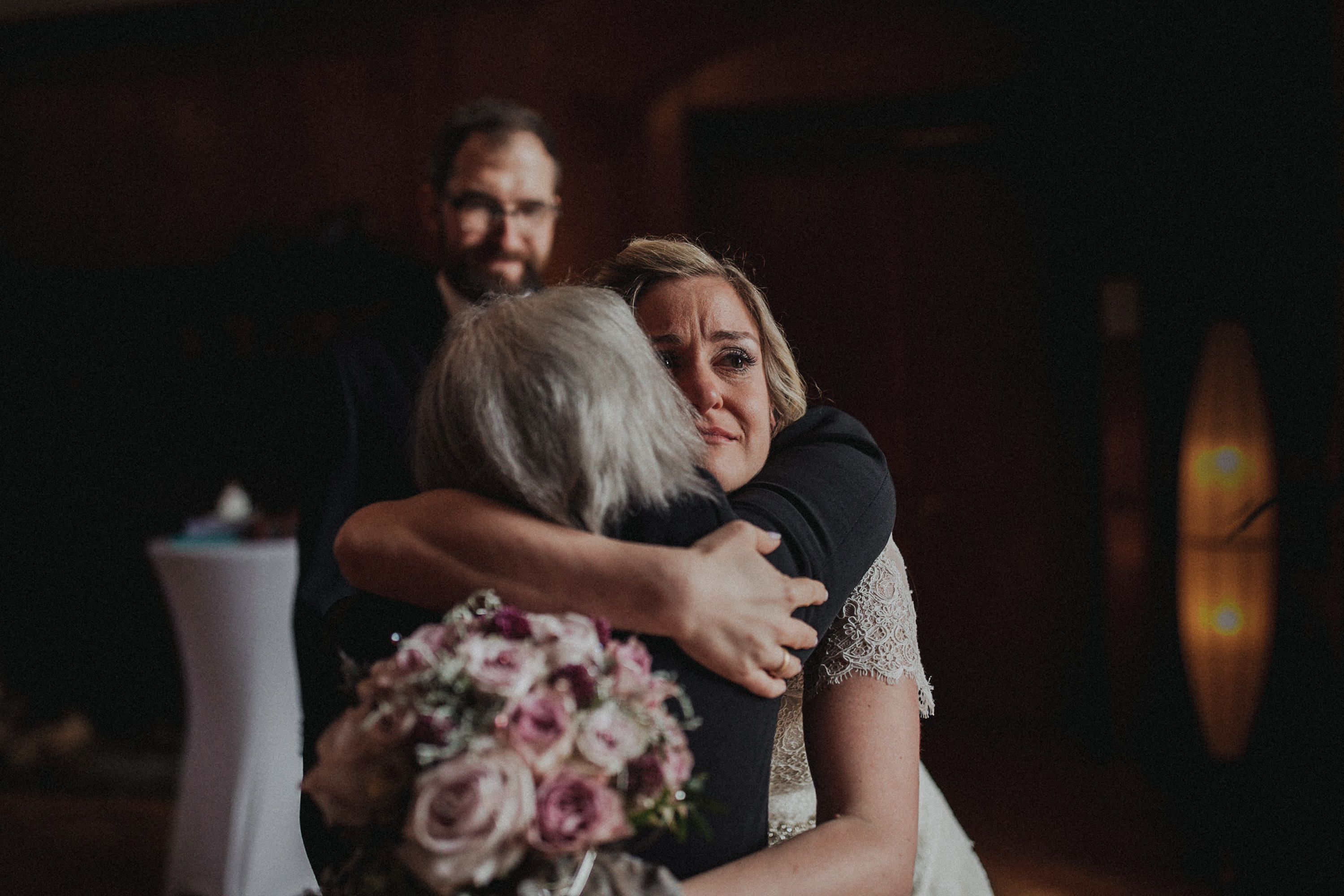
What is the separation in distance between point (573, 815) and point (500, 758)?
0.07 meters

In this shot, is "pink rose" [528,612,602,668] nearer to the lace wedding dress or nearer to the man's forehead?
the lace wedding dress

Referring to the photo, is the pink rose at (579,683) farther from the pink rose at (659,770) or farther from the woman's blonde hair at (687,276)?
the woman's blonde hair at (687,276)

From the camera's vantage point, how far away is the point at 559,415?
0.96m

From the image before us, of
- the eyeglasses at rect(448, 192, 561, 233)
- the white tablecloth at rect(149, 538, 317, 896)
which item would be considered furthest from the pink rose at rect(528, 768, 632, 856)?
the white tablecloth at rect(149, 538, 317, 896)

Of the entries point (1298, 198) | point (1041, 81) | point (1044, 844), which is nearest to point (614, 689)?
point (1298, 198)

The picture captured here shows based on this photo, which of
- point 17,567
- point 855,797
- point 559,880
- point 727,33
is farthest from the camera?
point 17,567

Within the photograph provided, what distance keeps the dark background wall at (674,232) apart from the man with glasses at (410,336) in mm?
2122

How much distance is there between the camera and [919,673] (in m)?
1.35

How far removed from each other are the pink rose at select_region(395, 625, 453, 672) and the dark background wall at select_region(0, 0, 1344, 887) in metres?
3.49

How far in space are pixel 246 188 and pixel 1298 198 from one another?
15.8ft

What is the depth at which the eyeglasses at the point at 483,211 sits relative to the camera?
2.11 meters

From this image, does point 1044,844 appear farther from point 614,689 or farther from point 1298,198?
point 614,689

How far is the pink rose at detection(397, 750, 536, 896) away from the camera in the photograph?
73 cm

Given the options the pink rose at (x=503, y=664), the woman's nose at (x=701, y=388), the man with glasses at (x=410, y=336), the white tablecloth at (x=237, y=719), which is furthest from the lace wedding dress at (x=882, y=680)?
the white tablecloth at (x=237, y=719)
